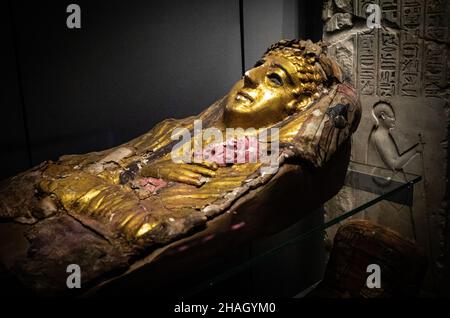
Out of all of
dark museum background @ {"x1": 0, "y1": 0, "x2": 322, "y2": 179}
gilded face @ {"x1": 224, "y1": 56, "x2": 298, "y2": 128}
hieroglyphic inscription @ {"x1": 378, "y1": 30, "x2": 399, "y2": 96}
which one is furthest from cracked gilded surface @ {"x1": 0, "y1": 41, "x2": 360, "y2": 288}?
hieroglyphic inscription @ {"x1": 378, "y1": 30, "x2": 399, "y2": 96}

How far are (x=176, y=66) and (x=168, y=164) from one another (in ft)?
3.10

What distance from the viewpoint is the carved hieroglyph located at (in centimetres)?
270

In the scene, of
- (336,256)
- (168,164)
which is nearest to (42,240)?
(168,164)

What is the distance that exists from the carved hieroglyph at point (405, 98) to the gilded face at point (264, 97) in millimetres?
637

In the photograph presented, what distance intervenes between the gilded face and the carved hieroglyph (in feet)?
2.09

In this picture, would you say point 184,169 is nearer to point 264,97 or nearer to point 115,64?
point 264,97

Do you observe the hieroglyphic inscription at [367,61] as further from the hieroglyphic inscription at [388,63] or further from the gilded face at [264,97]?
the gilded face at [264,97]

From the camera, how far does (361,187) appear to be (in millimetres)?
2607

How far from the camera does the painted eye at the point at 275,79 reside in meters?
2.49

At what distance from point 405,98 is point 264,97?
990mm

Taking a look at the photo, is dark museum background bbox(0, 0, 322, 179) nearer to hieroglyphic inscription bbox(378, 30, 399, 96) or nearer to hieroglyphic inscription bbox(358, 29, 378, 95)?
hieroglyphic inscription bbox(358, 29, 378, 95)

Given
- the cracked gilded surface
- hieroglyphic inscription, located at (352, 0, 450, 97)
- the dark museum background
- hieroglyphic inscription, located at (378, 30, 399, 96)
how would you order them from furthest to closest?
hieroglyphic inscription, located at (378, 30, 399, 96)
hieroglyphic inscription, located at (352, 0, 450, 97)
the dark museum background
the cracked gilded surface

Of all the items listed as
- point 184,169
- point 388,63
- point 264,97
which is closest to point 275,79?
point 264,97

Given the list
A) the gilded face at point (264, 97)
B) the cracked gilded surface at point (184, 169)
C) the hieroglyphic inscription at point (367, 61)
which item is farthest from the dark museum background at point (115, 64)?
the gilded face at point (264, 97)
